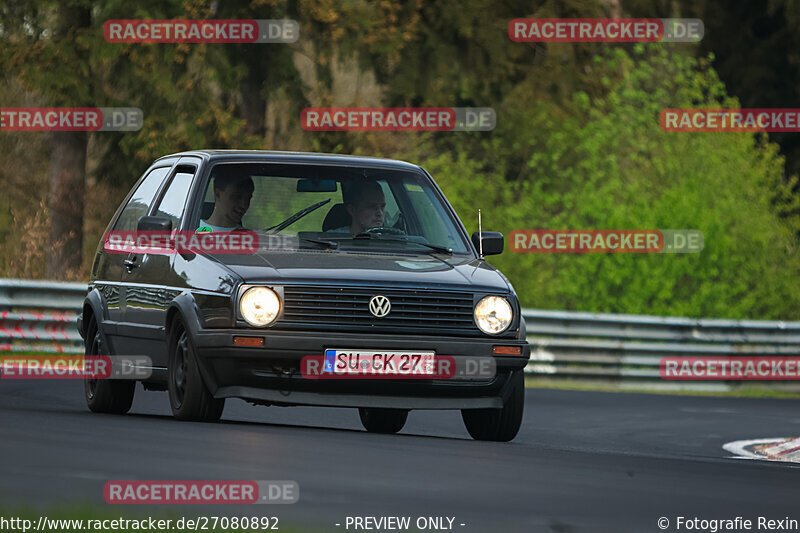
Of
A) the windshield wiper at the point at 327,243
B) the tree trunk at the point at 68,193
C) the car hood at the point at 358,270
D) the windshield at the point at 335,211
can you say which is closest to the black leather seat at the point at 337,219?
the windshield at the point at 335,211

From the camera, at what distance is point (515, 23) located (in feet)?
122

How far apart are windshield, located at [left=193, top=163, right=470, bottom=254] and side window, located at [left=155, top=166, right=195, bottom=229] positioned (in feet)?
0.56

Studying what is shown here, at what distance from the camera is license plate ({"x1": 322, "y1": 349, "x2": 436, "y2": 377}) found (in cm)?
1117

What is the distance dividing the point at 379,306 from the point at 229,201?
1.60m

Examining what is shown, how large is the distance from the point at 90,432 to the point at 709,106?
2395 cm

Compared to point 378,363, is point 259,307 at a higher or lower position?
higher

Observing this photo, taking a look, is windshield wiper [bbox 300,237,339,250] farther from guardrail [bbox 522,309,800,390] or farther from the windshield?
guardrail [bbox 522,309,800,390]

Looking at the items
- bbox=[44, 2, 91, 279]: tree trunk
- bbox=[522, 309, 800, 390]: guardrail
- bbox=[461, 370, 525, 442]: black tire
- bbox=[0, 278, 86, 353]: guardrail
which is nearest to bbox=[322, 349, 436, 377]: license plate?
bbox=[461, 370, 525, 442]: black tire

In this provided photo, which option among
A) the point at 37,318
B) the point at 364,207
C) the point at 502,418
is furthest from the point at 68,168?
the point at 502,418

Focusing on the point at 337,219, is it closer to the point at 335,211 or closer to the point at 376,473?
the point at 335,211

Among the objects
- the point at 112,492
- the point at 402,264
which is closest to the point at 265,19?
the point at 402,264

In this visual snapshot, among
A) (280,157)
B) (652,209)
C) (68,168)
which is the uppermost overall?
(68,168)

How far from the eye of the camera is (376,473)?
945cm

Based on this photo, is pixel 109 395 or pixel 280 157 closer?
pixel 280 157
